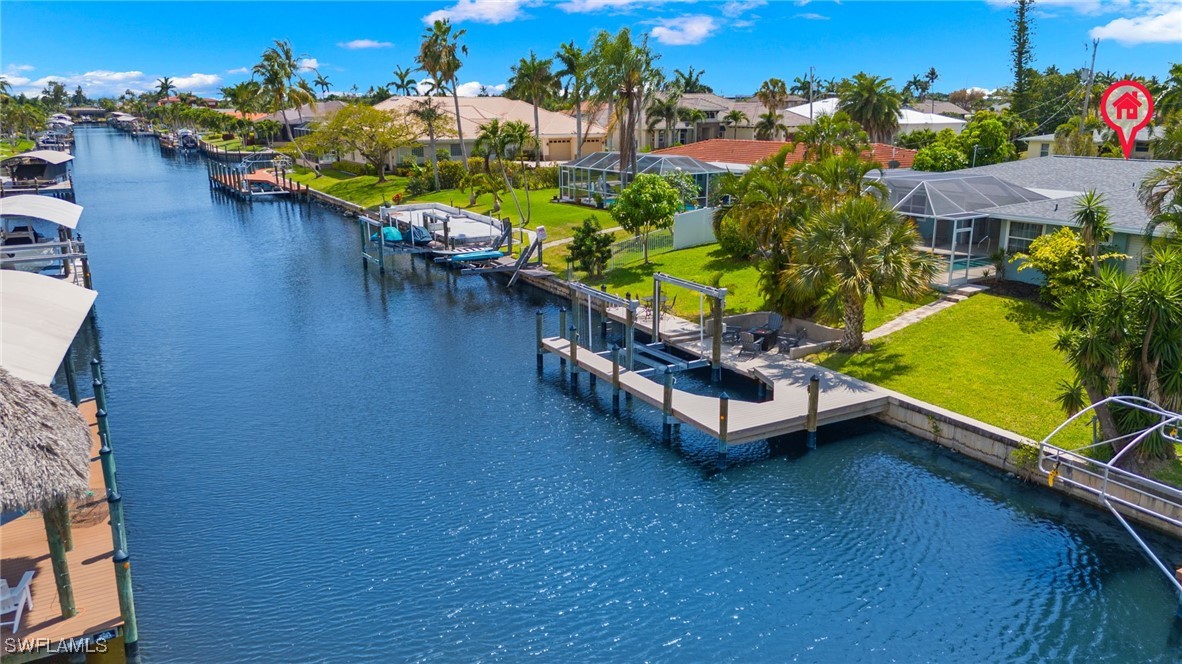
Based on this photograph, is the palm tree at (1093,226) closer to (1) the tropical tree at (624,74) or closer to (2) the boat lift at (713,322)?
(2) the boat lift at (713,322)

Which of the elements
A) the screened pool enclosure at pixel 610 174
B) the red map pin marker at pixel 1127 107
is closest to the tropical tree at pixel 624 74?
the screened pool enclosure at pixel 610 174

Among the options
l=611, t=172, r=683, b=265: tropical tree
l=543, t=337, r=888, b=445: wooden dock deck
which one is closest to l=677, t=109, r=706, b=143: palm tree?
l=611, t=172, r=683, b=265: tropical tree

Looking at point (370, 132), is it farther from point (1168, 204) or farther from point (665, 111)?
point (1168, 204)

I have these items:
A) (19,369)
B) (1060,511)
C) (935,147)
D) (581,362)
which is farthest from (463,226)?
(1060,511)

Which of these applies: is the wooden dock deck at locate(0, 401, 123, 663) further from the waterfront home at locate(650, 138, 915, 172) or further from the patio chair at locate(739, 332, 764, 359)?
the waterfront home at locate(650, 138, 915, 172)

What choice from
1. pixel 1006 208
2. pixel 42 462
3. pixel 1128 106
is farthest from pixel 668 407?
pixel 1128 106

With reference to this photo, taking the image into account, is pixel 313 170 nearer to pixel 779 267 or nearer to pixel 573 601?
pixel 779 267
